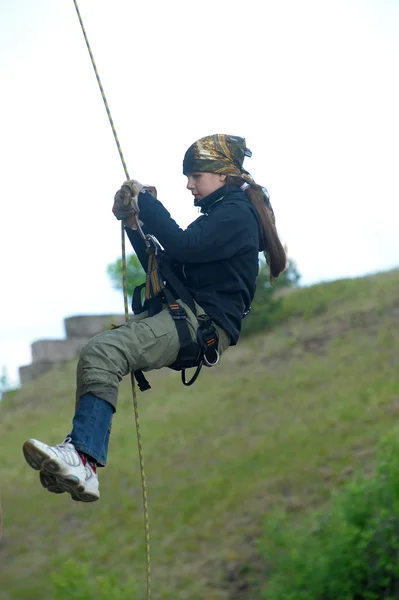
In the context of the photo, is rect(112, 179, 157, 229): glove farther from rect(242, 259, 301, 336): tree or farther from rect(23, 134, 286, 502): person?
rect(242, 259, 301, 336): tree

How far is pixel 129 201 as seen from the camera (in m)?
6.02

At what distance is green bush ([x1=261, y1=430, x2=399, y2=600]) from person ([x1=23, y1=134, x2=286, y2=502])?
1085 centimetres

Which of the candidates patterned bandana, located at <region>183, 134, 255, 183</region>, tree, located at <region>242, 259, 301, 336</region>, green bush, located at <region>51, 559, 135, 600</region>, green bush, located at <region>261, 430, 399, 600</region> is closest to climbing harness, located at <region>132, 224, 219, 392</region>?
patterned bandana, located at <region>183, 134, 255, 183</region>

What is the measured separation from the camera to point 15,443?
36406 millimetres

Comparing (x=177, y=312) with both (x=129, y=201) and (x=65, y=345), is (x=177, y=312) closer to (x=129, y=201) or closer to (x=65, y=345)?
(x=129, y=201)

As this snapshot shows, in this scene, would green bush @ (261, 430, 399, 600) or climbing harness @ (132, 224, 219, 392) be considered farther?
green bush @ (261, 430, 399, 600)

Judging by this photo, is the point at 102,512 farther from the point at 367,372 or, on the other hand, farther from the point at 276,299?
the point at 276,299

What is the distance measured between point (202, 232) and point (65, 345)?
43269 mm

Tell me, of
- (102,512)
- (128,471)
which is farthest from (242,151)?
(128,471)

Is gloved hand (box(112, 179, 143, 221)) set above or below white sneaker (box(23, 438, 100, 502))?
above

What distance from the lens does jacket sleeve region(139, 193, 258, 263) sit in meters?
5.81

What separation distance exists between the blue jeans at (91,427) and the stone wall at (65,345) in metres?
42.5

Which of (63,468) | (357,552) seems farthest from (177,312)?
(357,552)

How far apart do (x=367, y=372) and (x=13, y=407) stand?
1898 cm
